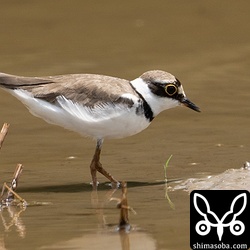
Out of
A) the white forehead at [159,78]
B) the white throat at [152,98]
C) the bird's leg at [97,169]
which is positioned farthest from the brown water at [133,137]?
the white forehead at [159,78]

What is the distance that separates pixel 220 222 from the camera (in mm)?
7203

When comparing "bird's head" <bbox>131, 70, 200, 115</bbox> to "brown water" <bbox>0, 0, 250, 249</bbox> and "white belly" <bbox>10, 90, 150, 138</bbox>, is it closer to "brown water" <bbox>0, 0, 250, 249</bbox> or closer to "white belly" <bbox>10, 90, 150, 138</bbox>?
"white belly" <bbox>10, 90, 150, 138</bbox>

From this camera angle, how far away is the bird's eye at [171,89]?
9703mm

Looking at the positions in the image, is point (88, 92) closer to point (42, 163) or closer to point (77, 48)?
point (42, 163)

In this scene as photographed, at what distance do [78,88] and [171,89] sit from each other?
810 millimetres

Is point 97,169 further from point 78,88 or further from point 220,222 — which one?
point 220,222

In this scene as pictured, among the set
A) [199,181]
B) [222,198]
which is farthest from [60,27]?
[222,198]

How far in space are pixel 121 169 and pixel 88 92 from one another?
32.1 inches

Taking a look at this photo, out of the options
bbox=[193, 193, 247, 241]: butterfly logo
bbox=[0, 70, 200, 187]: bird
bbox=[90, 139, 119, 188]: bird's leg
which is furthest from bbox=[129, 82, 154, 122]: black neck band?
bbox=[193, 193, 247, 241]: butterfly logo

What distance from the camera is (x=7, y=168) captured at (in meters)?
10.1

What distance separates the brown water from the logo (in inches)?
4.8

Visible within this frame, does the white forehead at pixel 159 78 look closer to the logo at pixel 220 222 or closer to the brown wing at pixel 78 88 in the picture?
the brown wing at pixel 78 88

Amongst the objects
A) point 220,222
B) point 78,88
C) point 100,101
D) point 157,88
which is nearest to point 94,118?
point 100,101

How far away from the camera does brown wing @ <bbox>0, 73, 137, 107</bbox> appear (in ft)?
31.4
